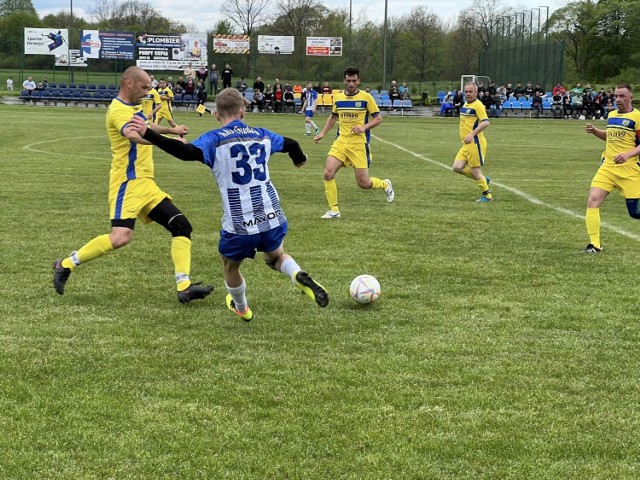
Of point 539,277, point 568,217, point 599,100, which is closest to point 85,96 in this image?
point 599,100

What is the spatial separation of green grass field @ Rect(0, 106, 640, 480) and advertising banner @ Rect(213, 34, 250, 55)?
4405cm

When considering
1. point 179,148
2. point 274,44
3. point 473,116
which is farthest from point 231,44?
point 179,148

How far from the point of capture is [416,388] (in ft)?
14.4

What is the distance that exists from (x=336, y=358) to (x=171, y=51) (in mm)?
49289

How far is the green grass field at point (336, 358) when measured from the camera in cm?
355

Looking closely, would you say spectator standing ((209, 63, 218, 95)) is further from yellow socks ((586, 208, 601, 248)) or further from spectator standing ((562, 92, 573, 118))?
yellow socks ((586, 208, 601, 248))

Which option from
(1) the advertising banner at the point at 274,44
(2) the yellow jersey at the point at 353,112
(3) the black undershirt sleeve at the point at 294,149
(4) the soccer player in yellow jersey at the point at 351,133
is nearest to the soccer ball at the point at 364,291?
(3) the black undershirt sleeve at the point at 294,149

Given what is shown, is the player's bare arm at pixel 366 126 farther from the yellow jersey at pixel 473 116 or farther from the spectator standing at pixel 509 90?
the spectator standing at pixel 509 90

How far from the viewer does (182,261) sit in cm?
639

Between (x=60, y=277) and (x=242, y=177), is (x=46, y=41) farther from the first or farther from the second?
(x=242, y=177)

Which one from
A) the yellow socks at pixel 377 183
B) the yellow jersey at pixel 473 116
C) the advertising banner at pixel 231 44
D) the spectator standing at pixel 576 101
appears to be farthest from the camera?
the advertising banner at pixel 231 44

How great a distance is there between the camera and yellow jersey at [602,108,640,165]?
28.6ft

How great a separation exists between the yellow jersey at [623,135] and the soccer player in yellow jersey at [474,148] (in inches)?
138

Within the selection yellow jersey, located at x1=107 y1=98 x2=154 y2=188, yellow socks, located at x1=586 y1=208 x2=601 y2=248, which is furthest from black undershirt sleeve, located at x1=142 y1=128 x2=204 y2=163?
yellow socks, located at x1=586 y1=208 x2=601 y2=248
